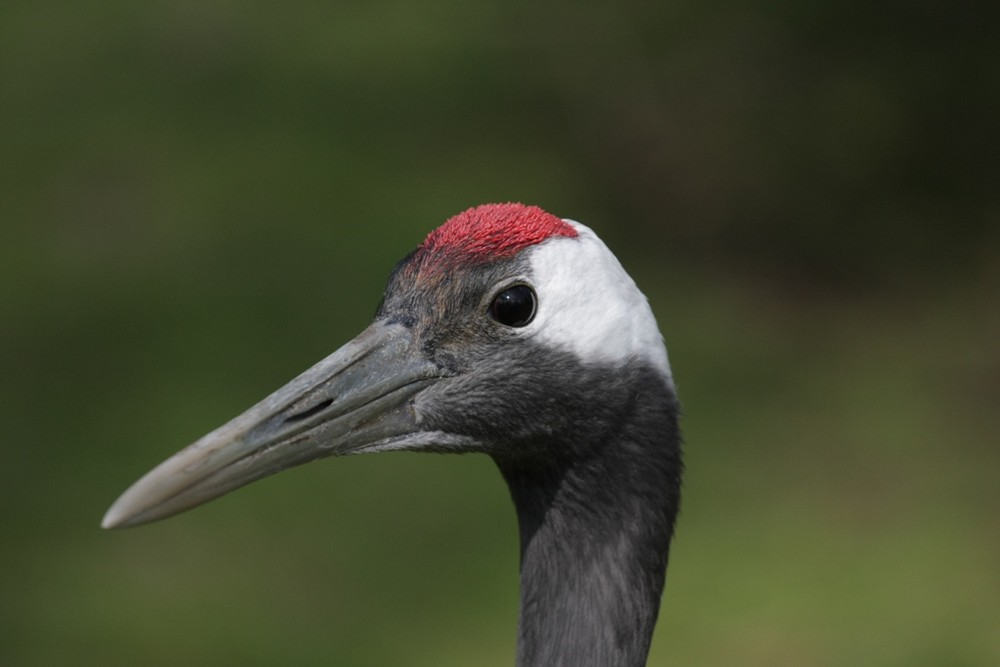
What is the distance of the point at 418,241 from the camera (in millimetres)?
7773

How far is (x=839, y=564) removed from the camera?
6.27m

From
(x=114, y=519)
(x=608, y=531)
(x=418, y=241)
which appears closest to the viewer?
(x=114, y=519)

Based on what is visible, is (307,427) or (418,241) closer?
(307,427)

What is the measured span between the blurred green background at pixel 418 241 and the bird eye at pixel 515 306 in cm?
300

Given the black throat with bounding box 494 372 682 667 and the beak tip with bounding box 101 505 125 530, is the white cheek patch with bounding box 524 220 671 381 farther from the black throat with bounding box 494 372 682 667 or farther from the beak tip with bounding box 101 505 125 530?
the beak tip with bounding box 101 505 125 530

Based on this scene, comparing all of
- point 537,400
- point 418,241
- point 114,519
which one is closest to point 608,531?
point 537,400

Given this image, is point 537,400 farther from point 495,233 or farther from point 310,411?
point 310,411

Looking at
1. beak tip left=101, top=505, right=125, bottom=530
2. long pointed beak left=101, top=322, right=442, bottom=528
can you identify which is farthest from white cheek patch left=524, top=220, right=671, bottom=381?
beak tip left=101, top=505, right=125, bottom=530

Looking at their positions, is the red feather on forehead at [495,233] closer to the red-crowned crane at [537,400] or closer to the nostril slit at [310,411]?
the red-crowned crane at [537,400]

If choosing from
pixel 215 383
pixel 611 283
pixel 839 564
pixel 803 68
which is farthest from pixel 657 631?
pixel 803 68

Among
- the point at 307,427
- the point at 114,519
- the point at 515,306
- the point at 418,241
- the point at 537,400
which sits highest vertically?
the point at 418,241

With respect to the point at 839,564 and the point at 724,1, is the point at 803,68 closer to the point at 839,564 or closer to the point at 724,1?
the point at 724,1

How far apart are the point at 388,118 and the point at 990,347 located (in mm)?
4233

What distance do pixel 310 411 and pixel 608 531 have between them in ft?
2.59
